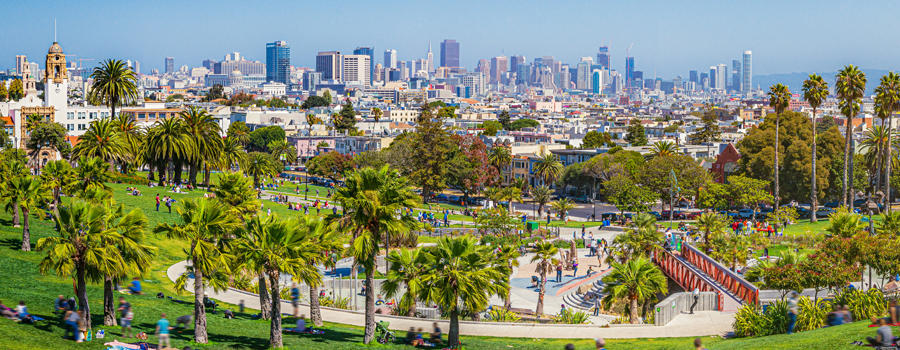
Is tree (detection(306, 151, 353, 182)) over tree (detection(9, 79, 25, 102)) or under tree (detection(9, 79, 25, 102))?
under

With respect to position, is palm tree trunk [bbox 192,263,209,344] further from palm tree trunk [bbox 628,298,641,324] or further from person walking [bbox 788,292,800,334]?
person walking [bbox 788,292,800,334]

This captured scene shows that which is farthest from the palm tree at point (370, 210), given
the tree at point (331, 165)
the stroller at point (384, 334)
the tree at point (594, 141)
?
the tree at point (594, 141)

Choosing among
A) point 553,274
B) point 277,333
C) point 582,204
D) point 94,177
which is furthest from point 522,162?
point 277,333

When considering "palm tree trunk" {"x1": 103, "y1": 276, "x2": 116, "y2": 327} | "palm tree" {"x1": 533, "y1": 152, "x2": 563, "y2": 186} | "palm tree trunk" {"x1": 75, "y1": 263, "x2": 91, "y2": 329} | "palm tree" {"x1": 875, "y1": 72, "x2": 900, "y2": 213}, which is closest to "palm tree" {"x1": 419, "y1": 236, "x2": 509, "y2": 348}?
"palm tree trunk" {"x1": 103, "y1": 276, "x2": 116, "y2": 327}

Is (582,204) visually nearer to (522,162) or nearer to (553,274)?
(522,162)

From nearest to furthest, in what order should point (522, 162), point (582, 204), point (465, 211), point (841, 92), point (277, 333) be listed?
point (277, 333) → point (841, 92) → point (465, 211) → point (582, 204) → point (522, 162)
